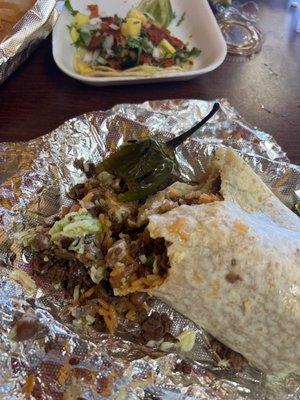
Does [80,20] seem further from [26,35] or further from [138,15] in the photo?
[26,35]

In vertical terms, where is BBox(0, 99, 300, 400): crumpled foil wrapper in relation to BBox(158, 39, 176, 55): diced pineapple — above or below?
below

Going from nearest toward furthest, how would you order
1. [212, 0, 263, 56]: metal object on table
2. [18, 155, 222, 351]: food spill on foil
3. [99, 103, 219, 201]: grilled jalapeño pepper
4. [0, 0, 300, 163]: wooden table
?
[18, 155, 222, 351]: food spill on foil < [99, 103, 219, 201]: grilled jalapeño pepper < [0, 0, 300, 163]: wooden table < [212, 0, 263, 56]: metal object on table

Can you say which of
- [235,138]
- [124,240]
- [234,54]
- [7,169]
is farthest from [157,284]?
[234,54]

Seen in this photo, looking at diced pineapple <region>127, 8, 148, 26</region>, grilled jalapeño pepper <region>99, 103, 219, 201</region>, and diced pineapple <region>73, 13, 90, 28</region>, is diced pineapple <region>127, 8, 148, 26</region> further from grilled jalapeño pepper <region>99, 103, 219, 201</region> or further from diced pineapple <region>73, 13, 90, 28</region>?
grilled jalapeño pepper <region>99, 103, 219, 201</region>

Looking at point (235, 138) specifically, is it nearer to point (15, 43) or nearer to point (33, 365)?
point (15, 43)

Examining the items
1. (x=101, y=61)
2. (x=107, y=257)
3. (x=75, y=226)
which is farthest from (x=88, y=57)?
(x=107, y=257)

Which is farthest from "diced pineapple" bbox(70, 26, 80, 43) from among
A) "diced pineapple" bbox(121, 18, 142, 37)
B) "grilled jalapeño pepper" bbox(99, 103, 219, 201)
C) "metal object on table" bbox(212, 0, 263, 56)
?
"grilled jalapeño pepper" bbox(99, 103, 219, 201)
